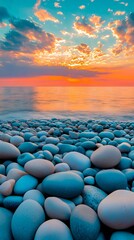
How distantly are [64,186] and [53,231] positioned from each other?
0.41 metres

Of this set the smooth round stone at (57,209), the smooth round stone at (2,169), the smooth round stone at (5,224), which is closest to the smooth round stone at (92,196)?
the smooth round stone at (57,209)

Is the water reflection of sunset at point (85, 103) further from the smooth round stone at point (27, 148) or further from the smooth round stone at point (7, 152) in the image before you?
the smooth round stone at point (7, 152)

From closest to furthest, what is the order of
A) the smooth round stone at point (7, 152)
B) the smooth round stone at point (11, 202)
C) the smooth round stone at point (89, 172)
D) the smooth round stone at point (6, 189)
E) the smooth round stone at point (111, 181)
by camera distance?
the smooth round stone at point (11, 202)
the smooth round stone at point (6, 189)
the smooth round stone at point (111, 181)
the smooth round stone at point (89, 172)
the smooth round stone at point (7, 152)

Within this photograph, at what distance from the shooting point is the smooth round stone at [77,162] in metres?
2.26

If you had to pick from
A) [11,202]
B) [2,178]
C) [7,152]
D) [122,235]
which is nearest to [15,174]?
[2,178]

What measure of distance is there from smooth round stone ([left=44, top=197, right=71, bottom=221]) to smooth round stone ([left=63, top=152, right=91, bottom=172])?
0.69 metres

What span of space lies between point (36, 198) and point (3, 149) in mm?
956

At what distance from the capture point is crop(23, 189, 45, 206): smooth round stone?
66.3 inches

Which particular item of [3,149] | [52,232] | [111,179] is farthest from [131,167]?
[3,149]

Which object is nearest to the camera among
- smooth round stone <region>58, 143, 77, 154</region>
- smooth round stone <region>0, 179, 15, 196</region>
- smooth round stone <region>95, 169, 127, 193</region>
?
smooth round stone <region>0, 179, 15, 196</region>

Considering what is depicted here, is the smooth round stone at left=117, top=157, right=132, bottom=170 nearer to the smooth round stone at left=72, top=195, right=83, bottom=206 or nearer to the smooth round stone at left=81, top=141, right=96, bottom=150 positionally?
the smooth round stone at left=81, top=141, right=96, bottom=150

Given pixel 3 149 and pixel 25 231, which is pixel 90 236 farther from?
pixel 3 149

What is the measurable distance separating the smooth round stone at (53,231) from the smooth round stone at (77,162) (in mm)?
862

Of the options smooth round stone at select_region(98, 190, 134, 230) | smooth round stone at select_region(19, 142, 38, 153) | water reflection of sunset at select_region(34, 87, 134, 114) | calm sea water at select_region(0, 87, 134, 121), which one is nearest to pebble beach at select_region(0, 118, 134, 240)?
smooth round stone at select_region(98, 190, 134, 230)
